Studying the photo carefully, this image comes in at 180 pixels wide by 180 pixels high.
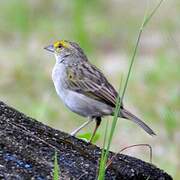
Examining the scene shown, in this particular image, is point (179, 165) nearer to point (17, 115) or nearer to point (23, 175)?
point (17, 115)

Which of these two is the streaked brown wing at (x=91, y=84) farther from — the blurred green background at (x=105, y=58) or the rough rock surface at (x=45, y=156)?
the blurred green background at (x=105, y=58)

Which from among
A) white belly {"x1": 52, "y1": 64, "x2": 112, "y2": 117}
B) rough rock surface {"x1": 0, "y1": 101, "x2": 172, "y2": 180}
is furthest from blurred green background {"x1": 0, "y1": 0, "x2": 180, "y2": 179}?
→ rough rock surface {"x1": 0, "y1": 101, "x2": 172, "y2": 180}

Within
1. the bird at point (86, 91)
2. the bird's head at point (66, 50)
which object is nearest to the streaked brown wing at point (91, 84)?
the bird at point (86, 91)

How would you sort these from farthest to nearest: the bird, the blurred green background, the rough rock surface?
the blurred green background < the bird < the rough rock surface

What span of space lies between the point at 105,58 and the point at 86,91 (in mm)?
5926

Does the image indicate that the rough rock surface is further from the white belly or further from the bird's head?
the bird's head

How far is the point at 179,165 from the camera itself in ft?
34.8

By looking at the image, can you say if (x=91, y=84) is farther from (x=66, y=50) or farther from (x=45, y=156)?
(x=45, y=156)

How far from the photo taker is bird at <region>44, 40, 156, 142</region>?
806 cm

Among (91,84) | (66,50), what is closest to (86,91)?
(91,84)

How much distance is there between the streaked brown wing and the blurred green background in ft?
5.97

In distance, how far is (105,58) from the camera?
14.2 m

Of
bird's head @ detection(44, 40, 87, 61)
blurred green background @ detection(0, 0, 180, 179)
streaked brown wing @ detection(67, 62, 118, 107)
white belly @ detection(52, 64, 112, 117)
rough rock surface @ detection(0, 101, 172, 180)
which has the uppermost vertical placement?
blurred green background @ detection(0, 0, 180, 179)

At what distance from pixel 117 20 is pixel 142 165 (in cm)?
959
